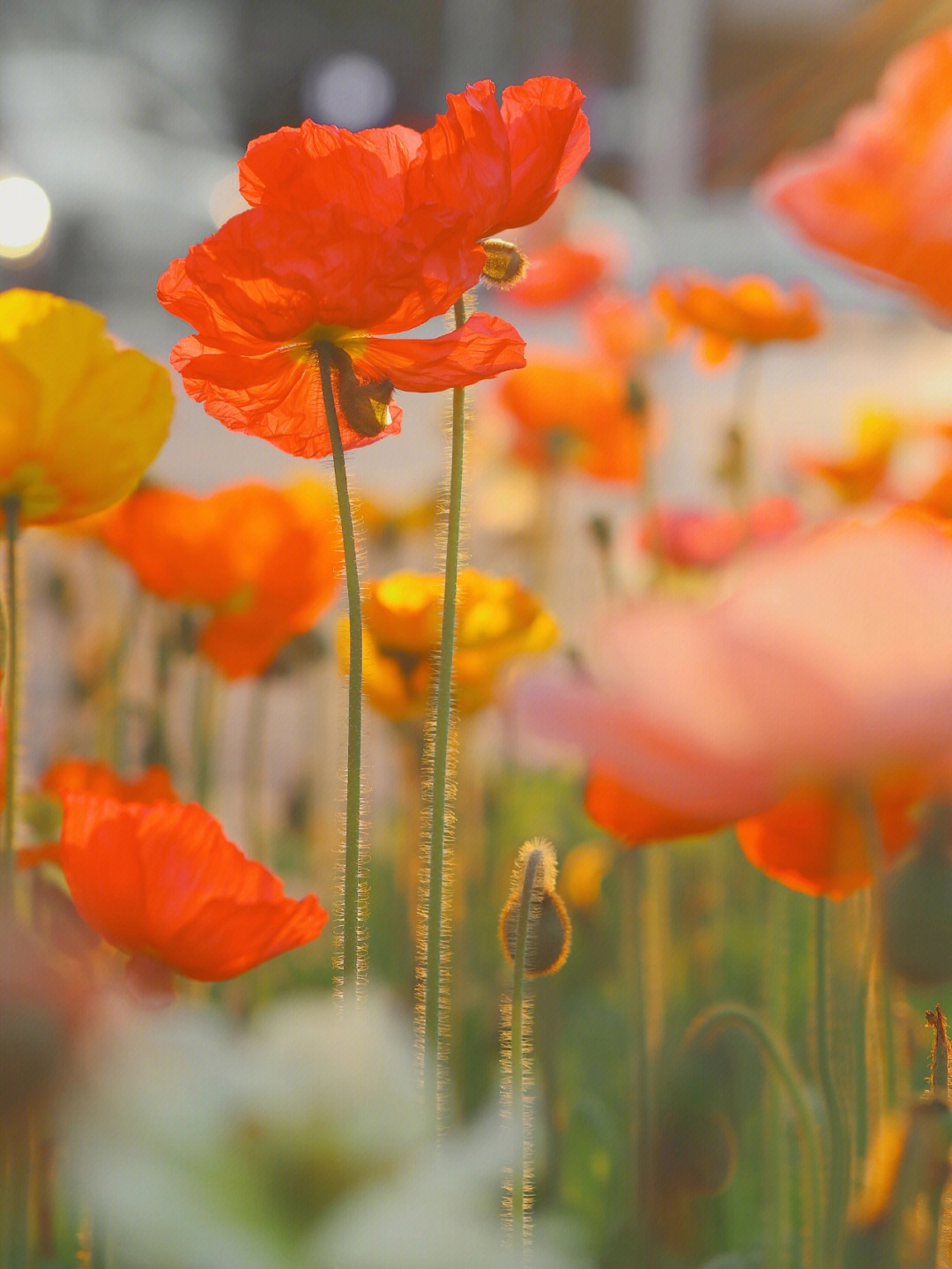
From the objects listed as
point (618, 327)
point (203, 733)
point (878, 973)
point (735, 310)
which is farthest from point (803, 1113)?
point (618, 327)

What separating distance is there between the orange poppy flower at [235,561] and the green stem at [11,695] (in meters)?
0.23

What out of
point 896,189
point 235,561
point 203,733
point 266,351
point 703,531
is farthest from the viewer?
point 703,531

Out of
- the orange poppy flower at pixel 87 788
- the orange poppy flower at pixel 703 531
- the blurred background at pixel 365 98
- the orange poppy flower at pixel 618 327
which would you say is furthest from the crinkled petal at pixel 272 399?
the blurred background at pixel 365 98

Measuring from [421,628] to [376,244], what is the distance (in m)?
0.29

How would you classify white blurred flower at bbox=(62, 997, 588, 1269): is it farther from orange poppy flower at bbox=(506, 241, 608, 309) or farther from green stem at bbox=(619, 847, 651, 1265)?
orange poppy flower at bbox=(506, 241, 608, 309)

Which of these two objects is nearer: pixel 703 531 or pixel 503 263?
pixel 503 263

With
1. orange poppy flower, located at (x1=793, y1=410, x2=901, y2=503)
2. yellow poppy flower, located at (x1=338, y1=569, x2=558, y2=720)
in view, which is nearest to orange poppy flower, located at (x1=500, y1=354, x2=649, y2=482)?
orange poppy flower, located at (x1=793, y1=410, x2=901, y2=503)

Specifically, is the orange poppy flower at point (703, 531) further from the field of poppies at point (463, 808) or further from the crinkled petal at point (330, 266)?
the crinkled petal at point (330, 266)

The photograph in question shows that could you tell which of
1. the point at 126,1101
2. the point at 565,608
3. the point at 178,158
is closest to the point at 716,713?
the point at 126,1101

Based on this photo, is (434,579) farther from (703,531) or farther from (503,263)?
(703,531)

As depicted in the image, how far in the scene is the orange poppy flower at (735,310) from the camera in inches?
38.7

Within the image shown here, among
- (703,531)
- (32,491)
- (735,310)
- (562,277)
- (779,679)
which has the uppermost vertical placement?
(562,277)

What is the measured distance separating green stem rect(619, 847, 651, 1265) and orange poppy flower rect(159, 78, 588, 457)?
274 mm

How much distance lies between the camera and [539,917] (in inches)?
17.1
